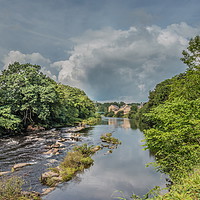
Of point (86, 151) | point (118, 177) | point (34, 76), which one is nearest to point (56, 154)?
point (86, 151)

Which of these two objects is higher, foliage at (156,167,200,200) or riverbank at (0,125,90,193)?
foliage at (156,167,200,200)

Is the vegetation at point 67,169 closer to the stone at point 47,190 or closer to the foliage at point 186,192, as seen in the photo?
the stone at point 47,190

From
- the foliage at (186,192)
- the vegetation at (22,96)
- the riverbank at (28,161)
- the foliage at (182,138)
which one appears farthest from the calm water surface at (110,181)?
the vegetation at (22,96)

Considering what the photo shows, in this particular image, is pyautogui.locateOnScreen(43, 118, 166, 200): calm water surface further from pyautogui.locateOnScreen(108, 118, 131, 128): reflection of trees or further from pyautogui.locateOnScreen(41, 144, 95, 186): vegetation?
pyautogui.locateOnScreen(108, 118, 131, 128): reflection of trees

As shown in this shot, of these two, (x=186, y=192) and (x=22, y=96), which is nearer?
(x=186, y=192)

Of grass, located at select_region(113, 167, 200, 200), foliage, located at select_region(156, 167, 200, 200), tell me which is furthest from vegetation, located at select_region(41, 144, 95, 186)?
foliage, located at select_region(156, 167, 200, 200)

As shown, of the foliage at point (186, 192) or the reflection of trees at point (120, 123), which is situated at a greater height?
the foliage at point (186, 192)

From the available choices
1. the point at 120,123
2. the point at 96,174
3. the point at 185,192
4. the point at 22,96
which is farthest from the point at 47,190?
the point at 120,123

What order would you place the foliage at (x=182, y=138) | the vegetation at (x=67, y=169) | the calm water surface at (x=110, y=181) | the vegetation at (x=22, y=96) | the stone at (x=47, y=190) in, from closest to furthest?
1. the foliage at (x=182, y=138)
2. the stone at (x=47, y=190)
3. the calm water surface at (x=110, y=181)
4. the vegetation at (x=67, y=169)
5. the vegetation at (x=22, y=96)

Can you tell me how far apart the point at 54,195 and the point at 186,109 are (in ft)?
26.2

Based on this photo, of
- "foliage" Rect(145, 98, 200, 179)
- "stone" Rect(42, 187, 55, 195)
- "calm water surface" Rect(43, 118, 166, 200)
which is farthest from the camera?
"calm water surface" Rect(43, 118, 166, 200)

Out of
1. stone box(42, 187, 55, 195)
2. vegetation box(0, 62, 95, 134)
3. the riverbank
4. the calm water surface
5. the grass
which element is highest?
vegetation box(0, 62, 95, 134)

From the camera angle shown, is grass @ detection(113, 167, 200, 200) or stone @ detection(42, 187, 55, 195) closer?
grass @ detection(113, 167, 200, 200)

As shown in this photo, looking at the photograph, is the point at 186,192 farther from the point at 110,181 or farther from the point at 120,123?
the point at 120,123
